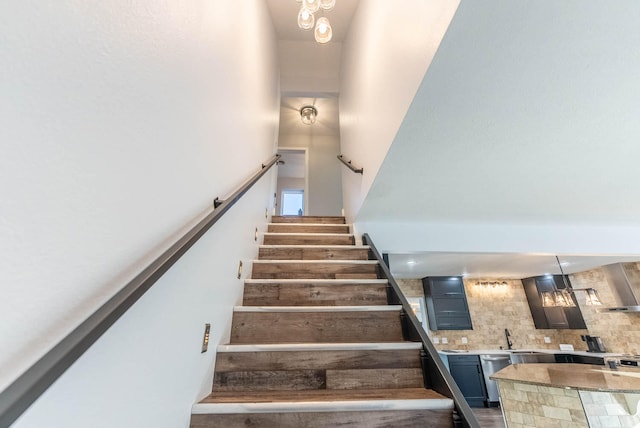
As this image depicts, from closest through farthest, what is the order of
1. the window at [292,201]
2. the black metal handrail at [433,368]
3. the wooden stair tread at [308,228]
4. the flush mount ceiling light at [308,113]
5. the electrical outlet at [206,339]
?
the black metal handrail at [433,368]
the electrical outlet at [206,339]
the wooden stair tread at [308,228]
the flush mount ceiling light at [308,113]
the window at [292,201]

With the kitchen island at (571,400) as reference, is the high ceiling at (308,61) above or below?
above

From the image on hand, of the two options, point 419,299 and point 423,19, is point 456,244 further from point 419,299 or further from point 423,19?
point 419,299

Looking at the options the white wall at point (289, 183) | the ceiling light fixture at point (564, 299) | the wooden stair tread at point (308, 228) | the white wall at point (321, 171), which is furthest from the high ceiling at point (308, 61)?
the ceiling light fixture at point (564, 299)

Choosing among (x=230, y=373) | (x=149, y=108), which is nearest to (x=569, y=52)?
(x=149, y=108)

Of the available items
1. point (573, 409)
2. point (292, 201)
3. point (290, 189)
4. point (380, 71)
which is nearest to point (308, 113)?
point (290, 189)

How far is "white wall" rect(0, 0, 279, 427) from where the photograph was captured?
468mm

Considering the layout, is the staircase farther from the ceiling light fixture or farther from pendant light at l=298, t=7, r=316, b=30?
the ceiling light fixture

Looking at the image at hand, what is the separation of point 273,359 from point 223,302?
417mm

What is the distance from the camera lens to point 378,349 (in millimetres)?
1494

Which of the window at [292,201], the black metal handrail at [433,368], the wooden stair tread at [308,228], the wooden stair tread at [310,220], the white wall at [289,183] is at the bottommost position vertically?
the black metal handrail at [433,368]

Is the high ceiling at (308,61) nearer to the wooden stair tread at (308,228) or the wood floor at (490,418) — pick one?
the wooden stair tread at (308,228)

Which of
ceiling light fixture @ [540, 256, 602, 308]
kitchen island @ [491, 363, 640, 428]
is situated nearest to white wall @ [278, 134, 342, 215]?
ceiling light fixture @ [540, 256, 602, 308]

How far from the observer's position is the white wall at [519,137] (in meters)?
0.97

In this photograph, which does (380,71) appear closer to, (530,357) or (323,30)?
(323,30)
